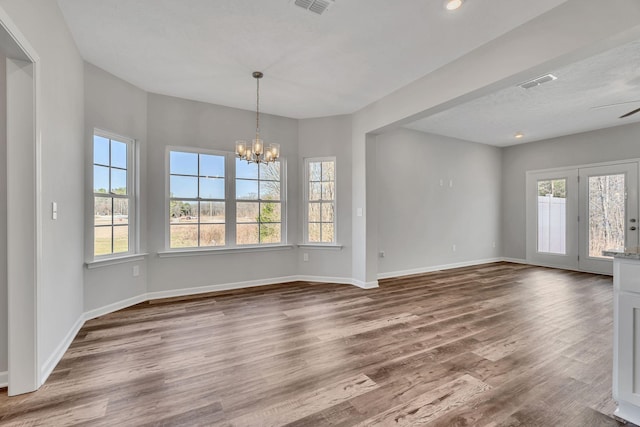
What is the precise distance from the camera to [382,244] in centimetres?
544

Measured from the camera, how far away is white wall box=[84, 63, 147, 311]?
3.33m

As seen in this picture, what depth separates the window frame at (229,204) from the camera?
4.23m

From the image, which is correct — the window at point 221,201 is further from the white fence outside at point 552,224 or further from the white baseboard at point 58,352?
the white fence outside at point 552,224

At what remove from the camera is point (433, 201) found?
611 centimetres

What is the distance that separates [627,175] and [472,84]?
479 cm

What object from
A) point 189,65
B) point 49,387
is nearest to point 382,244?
point 189,65

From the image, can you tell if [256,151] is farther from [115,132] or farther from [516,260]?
[516,260]

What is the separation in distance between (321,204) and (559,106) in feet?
13.2

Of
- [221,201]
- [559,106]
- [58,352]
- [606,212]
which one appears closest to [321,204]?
[221,201]

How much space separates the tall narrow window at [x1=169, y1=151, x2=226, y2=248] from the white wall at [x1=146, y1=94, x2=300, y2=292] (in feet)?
0.48

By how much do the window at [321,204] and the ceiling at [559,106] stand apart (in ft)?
6.54

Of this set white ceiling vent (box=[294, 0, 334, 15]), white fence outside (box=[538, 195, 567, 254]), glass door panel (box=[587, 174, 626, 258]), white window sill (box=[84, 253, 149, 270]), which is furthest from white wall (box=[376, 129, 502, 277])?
white window sill (box=[84, 253, 149, 270])

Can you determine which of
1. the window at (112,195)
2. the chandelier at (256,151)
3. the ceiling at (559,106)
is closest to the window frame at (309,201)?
the chandelier at (256,151)

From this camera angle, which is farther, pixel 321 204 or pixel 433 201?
pixel 433 201
